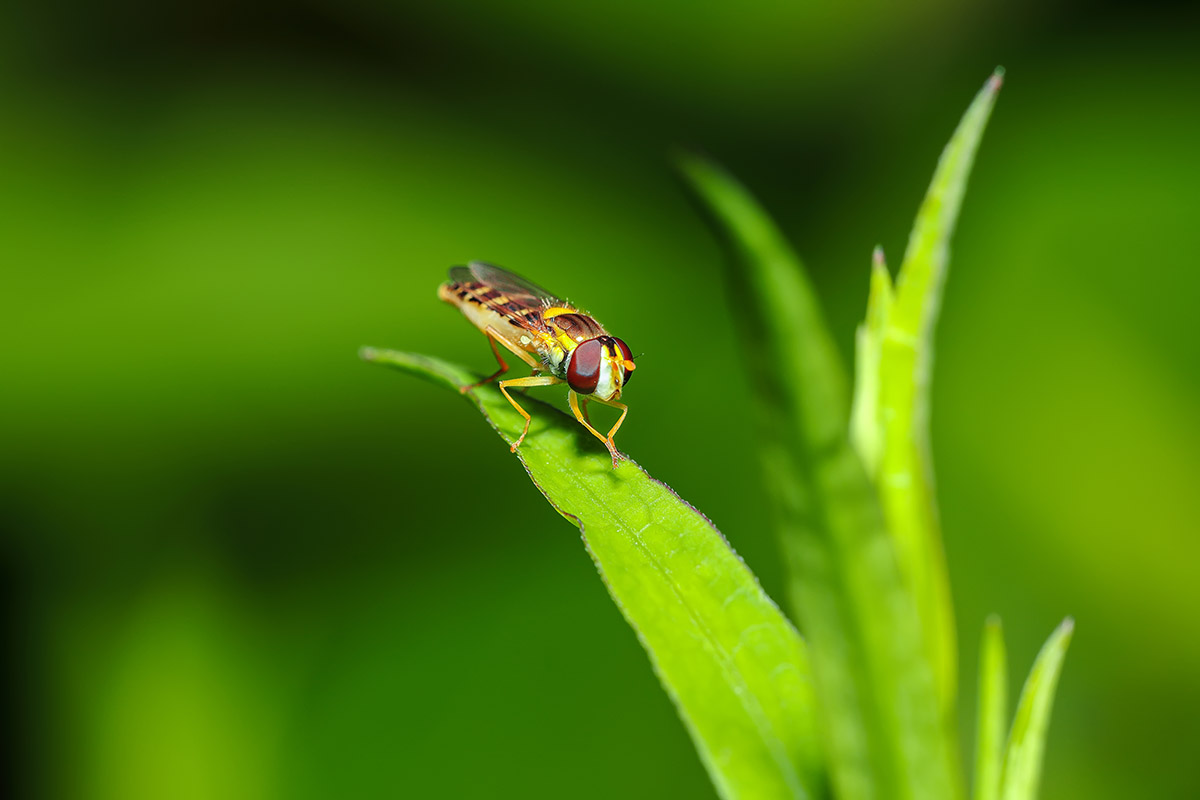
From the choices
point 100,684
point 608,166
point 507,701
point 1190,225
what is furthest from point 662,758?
point 1190,225

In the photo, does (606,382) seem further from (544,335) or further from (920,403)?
(920,403)

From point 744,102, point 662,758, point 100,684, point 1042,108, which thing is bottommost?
point 662,758

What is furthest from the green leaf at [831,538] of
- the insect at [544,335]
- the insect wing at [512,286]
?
the insect wing at [512,286]

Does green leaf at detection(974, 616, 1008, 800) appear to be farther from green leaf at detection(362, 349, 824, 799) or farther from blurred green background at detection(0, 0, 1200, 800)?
blurred green background at detection(0, 0, 1200, 800)

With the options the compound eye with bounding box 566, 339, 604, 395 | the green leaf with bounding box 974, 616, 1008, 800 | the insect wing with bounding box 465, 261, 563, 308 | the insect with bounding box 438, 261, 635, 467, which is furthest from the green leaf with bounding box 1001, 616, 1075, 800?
the insect wing with bounding box 465, 261, 563, 308

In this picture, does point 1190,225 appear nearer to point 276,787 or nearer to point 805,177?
point 805,177

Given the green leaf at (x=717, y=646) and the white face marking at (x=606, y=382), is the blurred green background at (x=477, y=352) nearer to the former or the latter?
the white face marking at (x=606, y=382)

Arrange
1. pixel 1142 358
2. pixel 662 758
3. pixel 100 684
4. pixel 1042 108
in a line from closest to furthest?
pixel 662 758 < pixel 100 684 < pixel 1142 358 < pixel 1042 108
